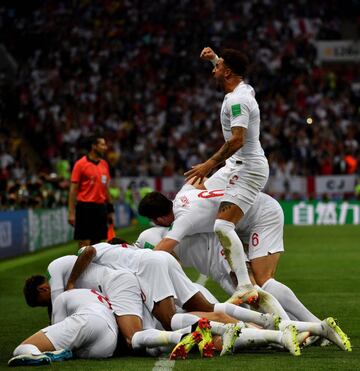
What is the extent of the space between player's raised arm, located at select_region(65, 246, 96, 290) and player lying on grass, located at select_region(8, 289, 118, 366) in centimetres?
30

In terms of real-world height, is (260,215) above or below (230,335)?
above

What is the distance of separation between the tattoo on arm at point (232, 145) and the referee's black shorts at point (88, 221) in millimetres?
6471

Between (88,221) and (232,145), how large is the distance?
21.5ft

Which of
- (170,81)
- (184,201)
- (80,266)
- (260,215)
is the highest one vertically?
(170,81)

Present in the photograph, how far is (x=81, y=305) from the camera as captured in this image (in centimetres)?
807

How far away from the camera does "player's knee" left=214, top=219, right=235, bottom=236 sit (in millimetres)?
8859

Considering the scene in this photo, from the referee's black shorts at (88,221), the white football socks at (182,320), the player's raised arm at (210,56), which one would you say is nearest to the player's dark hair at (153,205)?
the white football socks at (182,320)

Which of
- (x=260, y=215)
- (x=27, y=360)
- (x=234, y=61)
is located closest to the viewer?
(x=27, y=360)

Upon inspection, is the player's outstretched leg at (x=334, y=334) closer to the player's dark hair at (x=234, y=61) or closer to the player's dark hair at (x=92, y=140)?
the player's dark hair at (x=234, y=61)

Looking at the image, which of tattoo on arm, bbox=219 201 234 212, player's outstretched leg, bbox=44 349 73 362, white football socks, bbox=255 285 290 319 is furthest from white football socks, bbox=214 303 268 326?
player's outstretched leg, bbox=44 349 73 362

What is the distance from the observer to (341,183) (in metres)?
34.2

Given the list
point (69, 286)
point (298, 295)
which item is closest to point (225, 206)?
point (69, 286)

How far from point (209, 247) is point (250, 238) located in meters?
0.37

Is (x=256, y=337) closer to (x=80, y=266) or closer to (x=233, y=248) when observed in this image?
(x=233, y=248)
